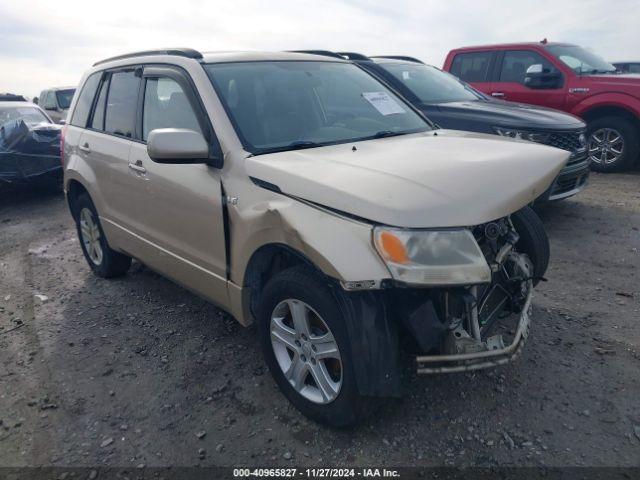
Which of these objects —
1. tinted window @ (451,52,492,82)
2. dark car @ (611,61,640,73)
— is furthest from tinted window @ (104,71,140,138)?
dark car @ (611,61,640,73)

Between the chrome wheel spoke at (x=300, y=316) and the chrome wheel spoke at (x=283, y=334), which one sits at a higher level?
the chrome wheel spoke at (x=300, y=316)

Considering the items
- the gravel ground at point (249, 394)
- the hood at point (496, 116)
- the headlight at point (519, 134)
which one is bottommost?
the gravel ground at point (249, 394)

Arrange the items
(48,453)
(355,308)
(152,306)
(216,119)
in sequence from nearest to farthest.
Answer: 1. (355,308)
2. (48,453)
3. (216,119)
4. (152,306)

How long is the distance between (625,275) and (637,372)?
1.52 meters

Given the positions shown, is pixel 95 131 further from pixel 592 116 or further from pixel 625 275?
pixel 592 116

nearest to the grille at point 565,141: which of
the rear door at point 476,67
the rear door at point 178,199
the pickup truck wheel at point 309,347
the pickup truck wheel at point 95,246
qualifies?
the rear door at point 476,67

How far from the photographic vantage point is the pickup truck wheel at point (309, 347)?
227cm

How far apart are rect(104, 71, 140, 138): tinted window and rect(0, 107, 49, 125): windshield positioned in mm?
5376

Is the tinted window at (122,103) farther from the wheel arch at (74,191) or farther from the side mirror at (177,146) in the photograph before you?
the side mirror at (177,146)

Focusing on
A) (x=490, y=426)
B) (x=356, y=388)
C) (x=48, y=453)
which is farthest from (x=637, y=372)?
(x=48, y=453)

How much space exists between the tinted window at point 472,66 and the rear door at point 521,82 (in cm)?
23

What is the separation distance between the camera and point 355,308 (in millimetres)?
2156

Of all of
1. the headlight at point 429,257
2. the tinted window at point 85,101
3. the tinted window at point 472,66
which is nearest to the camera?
the headlight at point 429,257

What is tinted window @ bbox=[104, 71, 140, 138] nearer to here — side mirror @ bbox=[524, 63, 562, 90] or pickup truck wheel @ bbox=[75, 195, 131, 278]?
pickup truck wheel @ bbox=[75, 195, 131, 278]
